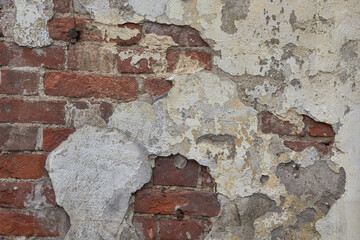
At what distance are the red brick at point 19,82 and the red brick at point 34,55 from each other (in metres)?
0.03

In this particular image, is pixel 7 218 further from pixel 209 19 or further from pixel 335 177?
pixel 335 177

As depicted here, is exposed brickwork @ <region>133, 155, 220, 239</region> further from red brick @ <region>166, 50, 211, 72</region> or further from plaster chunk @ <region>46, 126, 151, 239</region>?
red brick @ <region>166, 50, 211, 72</region>

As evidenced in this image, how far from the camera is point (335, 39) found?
4.53 feet

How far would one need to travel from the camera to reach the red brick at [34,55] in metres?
1.39

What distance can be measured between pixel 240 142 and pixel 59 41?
694mm

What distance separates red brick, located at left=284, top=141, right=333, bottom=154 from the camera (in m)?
1.39

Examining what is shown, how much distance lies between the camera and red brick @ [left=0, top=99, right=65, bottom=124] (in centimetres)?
139

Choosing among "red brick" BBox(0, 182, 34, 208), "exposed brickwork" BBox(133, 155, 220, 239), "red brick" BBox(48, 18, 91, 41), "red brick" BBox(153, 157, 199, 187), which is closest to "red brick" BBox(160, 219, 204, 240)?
"exposed brickwork" BBox(133, 155, 220, 239)

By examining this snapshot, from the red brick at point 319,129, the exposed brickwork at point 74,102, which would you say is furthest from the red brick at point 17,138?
the red brick at point 319,129

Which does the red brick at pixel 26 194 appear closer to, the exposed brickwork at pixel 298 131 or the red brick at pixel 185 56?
the red brick at pixel 185 56

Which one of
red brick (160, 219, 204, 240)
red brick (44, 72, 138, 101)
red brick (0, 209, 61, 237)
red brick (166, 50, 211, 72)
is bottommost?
red brick (0, 209, 61, 237)

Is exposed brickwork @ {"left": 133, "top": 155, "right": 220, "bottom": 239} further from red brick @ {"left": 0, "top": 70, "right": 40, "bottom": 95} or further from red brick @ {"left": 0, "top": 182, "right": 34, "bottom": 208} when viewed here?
red brick @ {"left": 0, "top": 70, "right": 40, "bottom": 95}

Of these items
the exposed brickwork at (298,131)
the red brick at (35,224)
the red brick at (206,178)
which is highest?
the exposed brickwork at (298,131)

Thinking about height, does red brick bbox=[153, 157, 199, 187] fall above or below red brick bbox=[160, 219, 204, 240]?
above
